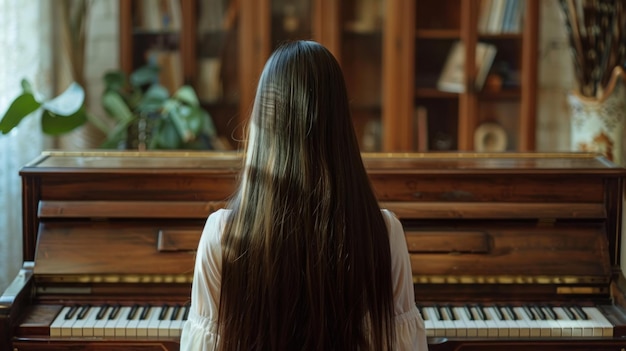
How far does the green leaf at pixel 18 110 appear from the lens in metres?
2.48

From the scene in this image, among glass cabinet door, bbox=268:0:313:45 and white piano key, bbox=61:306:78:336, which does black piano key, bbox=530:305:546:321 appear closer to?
white piano key, bbox=61:306:78:336

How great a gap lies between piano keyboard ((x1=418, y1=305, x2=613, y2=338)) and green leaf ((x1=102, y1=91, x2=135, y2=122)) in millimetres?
1896

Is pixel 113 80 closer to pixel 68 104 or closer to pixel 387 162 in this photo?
pixel 68 104

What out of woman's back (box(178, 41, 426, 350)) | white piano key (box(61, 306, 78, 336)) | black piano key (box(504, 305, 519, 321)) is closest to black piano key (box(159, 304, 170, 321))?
→ white piano key (box(61, 306, 78, 336))

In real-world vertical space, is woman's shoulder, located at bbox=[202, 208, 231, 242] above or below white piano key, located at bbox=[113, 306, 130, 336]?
above

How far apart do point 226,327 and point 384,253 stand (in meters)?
0.32

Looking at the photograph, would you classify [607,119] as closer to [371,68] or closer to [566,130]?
[566,130]

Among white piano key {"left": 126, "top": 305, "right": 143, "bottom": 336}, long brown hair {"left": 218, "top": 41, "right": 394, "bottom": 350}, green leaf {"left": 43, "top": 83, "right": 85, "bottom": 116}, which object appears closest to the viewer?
long brown hair {"left": 218, "top": 41, "right": 394, "bottom": 350}

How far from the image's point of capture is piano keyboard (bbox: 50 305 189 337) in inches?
76.6

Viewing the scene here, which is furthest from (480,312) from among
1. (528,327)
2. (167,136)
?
(167,136)

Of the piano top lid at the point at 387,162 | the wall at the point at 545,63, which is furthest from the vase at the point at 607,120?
the piano top lid at the point at 387,162

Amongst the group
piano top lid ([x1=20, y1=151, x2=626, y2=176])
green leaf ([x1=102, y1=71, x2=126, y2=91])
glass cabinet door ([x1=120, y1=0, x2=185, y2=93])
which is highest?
glass cabinet door ([x1=120, y1=0, x2=185, y2=93])

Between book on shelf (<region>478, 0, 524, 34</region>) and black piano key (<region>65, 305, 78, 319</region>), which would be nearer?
black piano key (<region>65, 305, 78, 319</region>)

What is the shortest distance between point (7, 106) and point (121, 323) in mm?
1300
